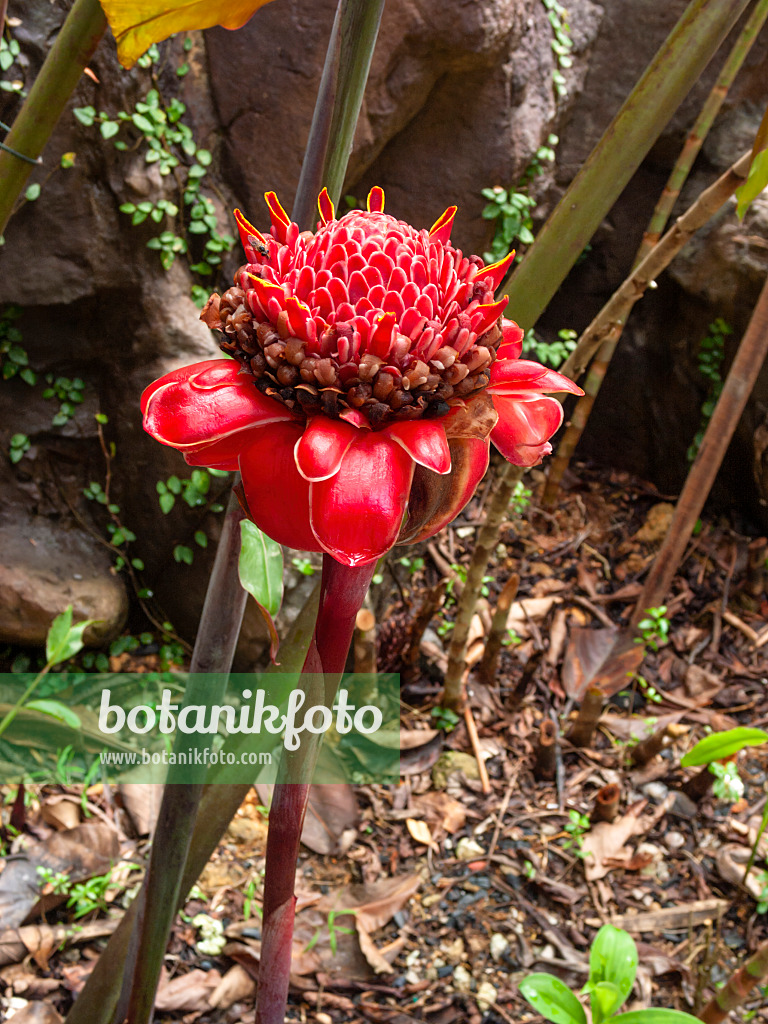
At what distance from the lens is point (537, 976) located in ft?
2.41

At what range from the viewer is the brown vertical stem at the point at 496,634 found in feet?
5.15

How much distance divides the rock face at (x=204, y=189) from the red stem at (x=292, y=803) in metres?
1.14

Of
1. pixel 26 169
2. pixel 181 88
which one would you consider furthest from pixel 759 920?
pixel 181 88

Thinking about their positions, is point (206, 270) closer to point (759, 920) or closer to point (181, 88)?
point (181, 88)

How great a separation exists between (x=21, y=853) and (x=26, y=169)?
1.11m

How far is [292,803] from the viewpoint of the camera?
39 cm

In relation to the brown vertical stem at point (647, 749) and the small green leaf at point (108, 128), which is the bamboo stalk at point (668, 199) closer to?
the brown vertical stem at point (647, 749)

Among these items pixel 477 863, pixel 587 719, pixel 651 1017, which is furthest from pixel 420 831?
pixel 651 1017

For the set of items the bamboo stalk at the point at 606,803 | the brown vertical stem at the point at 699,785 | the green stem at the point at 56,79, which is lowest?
the bamboo stalk at the point at 606,803

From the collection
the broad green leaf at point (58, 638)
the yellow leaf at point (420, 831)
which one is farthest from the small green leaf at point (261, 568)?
the yellow leaf at point (420, 831)

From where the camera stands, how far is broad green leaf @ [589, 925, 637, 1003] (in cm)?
74

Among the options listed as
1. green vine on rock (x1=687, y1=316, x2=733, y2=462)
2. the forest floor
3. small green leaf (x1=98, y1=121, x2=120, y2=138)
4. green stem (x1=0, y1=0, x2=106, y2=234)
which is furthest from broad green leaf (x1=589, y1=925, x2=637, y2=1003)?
green vine on rock (x1=687, y1=316, x2=733, y2=462)

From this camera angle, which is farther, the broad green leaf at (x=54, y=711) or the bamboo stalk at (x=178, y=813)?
the broad green leaf at (x=54, y=711)

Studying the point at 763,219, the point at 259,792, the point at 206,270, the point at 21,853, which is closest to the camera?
the point at 21,853
